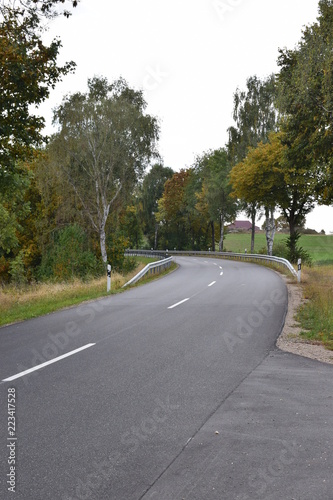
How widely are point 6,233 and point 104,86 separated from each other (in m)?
13.3

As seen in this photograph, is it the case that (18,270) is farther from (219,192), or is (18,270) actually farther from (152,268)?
(219,192)

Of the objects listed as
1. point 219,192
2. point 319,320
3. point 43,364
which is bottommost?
point 43,364

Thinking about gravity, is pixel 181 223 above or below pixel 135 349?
above

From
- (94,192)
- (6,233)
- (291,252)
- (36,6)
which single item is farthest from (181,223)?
(36,6)

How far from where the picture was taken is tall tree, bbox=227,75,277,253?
40656mm

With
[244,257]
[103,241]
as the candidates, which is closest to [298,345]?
[103,241]

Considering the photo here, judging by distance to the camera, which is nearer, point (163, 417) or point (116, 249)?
point (163, 417)

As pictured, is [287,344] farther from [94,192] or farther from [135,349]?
[94,192]

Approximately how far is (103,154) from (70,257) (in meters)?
7.41

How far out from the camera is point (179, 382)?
5586 mm

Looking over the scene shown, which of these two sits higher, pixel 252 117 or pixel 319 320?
pixel 252 117

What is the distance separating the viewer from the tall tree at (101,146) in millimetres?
28516

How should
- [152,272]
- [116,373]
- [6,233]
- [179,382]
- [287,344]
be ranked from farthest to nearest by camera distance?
[6,233] < [152,272] < [287,344] < [116,373] < [179,382]

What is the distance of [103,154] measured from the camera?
2923cm
